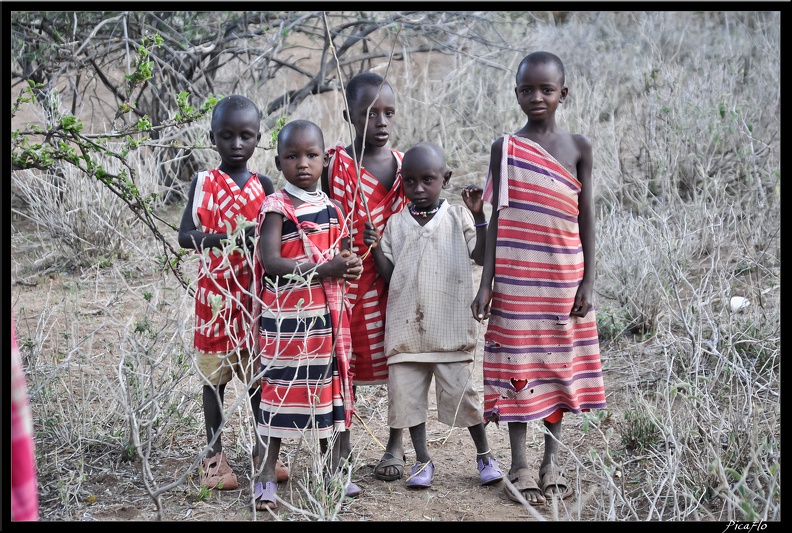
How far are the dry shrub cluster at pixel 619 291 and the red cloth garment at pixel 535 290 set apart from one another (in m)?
0.26

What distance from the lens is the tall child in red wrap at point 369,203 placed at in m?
2.89

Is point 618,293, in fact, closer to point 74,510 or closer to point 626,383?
point 626,383

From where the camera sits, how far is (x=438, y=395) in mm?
2947

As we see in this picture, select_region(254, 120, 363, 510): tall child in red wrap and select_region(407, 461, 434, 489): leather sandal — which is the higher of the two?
select_region(254, 120, 363, 510): tall child in red wrap

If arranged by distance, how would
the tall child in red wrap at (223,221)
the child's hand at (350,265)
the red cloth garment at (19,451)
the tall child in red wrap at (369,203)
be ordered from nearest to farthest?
the red cloth garment at (19,451), the child's hand at (350,265), the tall child in red wrap at (223,221), the tall child in red wrap at (369,203)

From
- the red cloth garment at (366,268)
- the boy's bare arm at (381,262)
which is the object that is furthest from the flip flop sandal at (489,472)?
the boy's bare arm at (381,262)

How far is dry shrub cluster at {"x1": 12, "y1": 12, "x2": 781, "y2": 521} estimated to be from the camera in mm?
2717

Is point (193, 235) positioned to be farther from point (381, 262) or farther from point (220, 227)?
point (381, 262)

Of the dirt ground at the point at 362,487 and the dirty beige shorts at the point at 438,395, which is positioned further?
the dirty beige shorts at the point at 438,395

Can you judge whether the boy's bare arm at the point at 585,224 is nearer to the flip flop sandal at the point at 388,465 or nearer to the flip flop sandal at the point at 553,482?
the flip flop sandal at the point at 553,482

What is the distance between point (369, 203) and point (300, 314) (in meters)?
0.52

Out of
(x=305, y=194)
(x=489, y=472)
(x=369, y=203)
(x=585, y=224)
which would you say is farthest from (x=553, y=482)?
(x=305, y=194)

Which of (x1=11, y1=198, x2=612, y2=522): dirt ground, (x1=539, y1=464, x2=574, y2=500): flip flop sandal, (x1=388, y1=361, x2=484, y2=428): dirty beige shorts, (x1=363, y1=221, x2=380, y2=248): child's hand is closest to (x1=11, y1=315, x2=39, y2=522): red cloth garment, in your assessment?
(x1=11, y1=198, x2=612, y2=522): dirt ground

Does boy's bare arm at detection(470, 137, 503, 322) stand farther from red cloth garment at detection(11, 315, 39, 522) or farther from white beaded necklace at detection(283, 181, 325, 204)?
red cloth garment at detection(11, 315, 39, 522)
